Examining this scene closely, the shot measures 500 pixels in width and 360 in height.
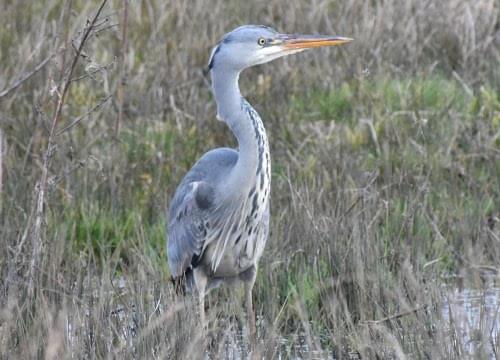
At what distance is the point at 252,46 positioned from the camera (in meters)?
5.13

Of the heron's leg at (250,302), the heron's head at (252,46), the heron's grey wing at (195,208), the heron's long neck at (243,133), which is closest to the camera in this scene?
the heron's leg at (250,302)

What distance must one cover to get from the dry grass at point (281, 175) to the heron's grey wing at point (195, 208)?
0.47 feet

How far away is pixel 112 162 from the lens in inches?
258

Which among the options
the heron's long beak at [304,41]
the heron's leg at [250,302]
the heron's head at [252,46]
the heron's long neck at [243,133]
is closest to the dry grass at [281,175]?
the heron's leg at [250,302]

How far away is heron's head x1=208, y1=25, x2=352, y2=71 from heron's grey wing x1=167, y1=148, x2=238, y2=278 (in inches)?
15.9

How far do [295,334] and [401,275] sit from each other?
0.48 metres

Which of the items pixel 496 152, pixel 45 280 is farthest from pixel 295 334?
pixel 496 152

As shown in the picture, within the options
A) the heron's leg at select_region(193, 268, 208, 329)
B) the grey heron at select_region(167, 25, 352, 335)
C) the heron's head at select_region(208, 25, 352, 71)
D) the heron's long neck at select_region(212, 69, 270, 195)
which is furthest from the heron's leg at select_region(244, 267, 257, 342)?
the heron's head at select_region(208, 25, 352, 71)

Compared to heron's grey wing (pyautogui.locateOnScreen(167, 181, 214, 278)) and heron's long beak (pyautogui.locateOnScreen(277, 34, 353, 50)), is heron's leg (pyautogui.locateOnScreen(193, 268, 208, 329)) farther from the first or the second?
heron's long beak (pyautogui.locateOnScreen(277, 34, 353, 50))

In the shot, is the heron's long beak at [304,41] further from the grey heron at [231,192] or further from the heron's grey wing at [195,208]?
the heron's grey wing at [195,208]

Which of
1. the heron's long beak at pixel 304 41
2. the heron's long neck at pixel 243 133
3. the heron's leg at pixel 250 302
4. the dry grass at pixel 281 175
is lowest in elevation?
the heron's leg at pixel 250 302

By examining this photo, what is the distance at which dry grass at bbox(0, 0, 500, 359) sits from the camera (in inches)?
172

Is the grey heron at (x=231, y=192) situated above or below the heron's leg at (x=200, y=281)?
above

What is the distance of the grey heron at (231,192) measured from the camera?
5.01 m
